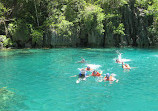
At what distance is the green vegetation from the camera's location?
44094 mm

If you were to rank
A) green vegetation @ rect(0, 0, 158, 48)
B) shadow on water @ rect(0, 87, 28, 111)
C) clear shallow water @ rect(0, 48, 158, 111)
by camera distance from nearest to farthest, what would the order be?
shadow on water @ rect(0, 87, 28, 111)
clear shallow water @ rect(0, 48, 158, 111)
green vegetation @ rect(0, 0, 158, 48)

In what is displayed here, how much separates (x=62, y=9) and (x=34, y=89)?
3803 cm

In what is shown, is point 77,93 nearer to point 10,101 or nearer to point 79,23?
point 10,101

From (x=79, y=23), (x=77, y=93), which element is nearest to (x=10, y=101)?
(x=77, y=93)

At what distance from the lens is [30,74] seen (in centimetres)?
1788

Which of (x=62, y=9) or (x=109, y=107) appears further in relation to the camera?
(x=62, y=9)

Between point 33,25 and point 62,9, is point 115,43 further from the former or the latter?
point 33,25

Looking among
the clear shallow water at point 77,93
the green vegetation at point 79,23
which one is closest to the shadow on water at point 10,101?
the clear shallow water at point 77,93

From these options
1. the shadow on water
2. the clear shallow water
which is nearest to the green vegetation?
the clear shallow water

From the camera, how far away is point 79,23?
48.7m

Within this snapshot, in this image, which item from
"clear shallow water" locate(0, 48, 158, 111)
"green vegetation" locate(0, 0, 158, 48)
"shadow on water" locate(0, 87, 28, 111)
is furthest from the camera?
"green vegetation" locate(0, 0, 158, 48)

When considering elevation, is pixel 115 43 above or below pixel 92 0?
below

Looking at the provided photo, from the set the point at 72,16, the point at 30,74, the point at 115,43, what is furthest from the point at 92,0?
the point at 30,74

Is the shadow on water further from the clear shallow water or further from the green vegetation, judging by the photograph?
the green vegetation
